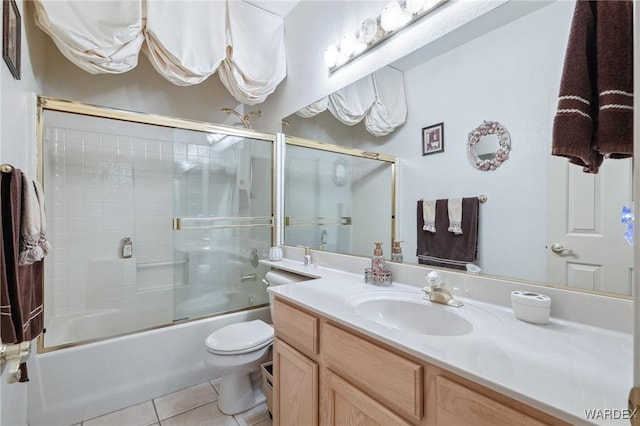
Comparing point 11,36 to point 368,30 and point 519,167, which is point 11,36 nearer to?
point 368,30

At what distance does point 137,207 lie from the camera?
2.41 metres

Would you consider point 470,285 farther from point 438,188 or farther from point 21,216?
point 21,216

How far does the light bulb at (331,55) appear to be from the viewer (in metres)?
1.83

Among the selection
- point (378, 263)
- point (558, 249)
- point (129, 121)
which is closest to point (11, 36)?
point (129, 121)

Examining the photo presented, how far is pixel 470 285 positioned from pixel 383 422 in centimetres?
59

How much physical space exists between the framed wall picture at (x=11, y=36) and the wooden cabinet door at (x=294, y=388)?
1.56 meters

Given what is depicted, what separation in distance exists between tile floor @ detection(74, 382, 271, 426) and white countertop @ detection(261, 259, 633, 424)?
1069mm

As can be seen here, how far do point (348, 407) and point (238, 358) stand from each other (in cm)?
86

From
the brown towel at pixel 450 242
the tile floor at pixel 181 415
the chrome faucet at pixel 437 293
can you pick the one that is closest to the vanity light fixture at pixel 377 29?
the brown towel at pixel 450 242

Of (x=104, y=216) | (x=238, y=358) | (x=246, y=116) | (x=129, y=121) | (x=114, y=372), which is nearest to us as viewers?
(x=238, y=358)

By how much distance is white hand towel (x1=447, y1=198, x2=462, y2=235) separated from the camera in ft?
4.01

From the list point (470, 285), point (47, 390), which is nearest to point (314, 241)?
point (470, 285)

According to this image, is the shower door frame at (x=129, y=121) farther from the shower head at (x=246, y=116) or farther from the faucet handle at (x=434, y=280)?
the faucet handle at (x=434, y=280)

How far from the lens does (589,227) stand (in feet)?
2.87
